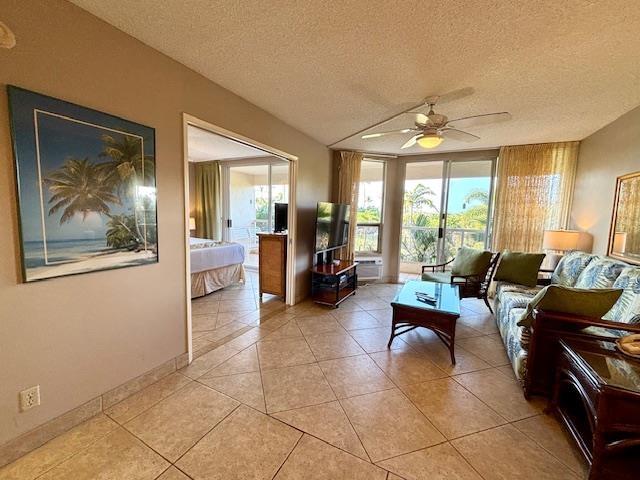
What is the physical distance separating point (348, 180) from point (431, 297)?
2.58m

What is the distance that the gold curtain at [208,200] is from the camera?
619 centimetres

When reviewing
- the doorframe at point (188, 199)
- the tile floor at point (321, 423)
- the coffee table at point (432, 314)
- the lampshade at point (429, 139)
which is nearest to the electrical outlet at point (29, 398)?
the tile floor at point (321, 423)

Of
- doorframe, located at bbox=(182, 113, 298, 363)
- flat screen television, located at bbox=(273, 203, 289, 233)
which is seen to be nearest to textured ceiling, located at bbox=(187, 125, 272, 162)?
doorframe, located at bbox=(182, 113, 298, 363)

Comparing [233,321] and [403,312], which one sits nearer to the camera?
[403,312]

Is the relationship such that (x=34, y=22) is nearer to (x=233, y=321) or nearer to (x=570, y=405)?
(x=233, y=321)

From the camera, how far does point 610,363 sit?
1448 millimetres

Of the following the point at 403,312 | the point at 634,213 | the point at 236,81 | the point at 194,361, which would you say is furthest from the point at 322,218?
the point at 634,213

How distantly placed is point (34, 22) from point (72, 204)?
0.91m

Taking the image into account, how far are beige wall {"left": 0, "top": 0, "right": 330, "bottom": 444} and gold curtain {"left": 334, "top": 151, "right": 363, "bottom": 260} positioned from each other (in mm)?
2500

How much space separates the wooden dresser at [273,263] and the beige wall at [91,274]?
5.62 feet

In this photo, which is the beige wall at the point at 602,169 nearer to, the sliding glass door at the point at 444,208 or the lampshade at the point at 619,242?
the lampshade at the point at 619,242

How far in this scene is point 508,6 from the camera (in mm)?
1388

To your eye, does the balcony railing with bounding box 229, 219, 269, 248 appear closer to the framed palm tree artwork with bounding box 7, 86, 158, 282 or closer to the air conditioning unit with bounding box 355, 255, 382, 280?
the air conditioning unit with bounding box 355, 255, 382, 280

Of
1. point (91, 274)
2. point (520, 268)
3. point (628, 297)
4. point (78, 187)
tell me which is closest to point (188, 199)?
point (78, 187)
